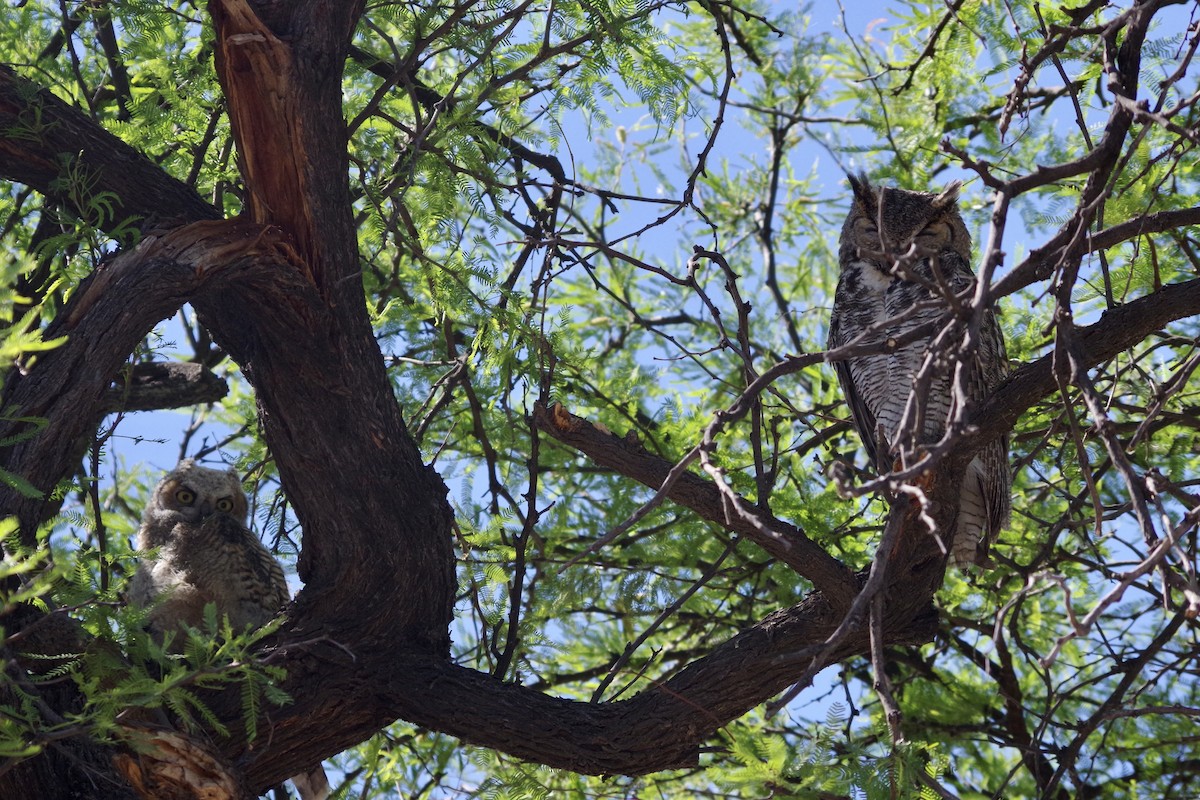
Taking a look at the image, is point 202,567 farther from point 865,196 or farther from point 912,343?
point 865,196

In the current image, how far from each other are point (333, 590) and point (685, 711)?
0.87 metres

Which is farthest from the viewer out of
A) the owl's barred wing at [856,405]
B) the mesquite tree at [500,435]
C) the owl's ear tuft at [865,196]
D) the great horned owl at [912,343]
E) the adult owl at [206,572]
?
the owl's ear tuft at [865,196]

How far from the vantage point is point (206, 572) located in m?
3.52

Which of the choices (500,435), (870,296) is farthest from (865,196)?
(500,435)

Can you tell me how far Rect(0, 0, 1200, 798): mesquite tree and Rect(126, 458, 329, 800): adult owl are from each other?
0.59 ft

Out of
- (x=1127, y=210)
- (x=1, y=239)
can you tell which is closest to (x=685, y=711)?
(x=1127, y=210)

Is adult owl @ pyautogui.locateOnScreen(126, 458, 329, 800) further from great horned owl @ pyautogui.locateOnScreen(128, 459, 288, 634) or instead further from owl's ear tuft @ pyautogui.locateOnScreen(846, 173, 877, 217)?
owl's ear tuft @ pyautogui.locateOnScreen(846, 173, 877, 217)

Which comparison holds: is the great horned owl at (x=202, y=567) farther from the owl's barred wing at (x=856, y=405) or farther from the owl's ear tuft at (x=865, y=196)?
the owl's ear tuft at (x=865, y=196)

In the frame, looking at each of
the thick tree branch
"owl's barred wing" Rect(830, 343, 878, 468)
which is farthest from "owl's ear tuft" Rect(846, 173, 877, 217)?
the thick tree branch

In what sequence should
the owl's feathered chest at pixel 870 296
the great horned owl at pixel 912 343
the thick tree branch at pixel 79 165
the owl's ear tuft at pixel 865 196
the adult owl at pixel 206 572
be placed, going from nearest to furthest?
the thick tree branch at pixel 79 165
the adult owl at pixel 206 572
the great horned owl at pixel 912 343
the owl's feathered chest at pixel 870 296
the owl's ear tuft at pixel 865 196

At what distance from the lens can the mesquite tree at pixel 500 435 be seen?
87.2 inches

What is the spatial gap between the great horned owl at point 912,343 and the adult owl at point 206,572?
180 cm

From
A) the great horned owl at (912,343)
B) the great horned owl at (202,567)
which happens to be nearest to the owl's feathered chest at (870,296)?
the great horned owl at (912,343)

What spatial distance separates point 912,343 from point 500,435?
1337 millimetres
